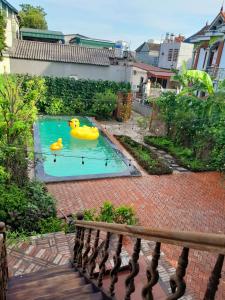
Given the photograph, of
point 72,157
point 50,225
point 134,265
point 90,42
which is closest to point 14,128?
point 50,225

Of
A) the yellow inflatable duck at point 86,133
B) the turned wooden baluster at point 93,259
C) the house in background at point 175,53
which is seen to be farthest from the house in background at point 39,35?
the turned wooden baluster at point 93,259

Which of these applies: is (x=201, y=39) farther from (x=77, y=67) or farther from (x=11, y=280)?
(x=11, y=280)

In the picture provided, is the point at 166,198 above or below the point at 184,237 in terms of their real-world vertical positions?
below

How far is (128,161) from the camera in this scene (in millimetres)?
12953

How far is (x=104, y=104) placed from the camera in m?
20.9

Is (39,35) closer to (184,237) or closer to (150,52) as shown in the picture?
(150,52)

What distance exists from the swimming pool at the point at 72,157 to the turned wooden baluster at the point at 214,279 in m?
8.20

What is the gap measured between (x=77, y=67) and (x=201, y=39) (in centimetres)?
1094

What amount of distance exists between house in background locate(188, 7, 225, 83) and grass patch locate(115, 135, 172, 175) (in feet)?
23.4

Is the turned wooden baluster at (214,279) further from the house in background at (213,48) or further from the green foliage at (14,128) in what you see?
the house in background at (213,48)

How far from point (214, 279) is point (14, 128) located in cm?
707

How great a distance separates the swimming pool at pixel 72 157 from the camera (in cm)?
1135

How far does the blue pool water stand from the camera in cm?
1206

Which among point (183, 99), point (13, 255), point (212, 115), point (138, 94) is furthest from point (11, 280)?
point (138, 94)
